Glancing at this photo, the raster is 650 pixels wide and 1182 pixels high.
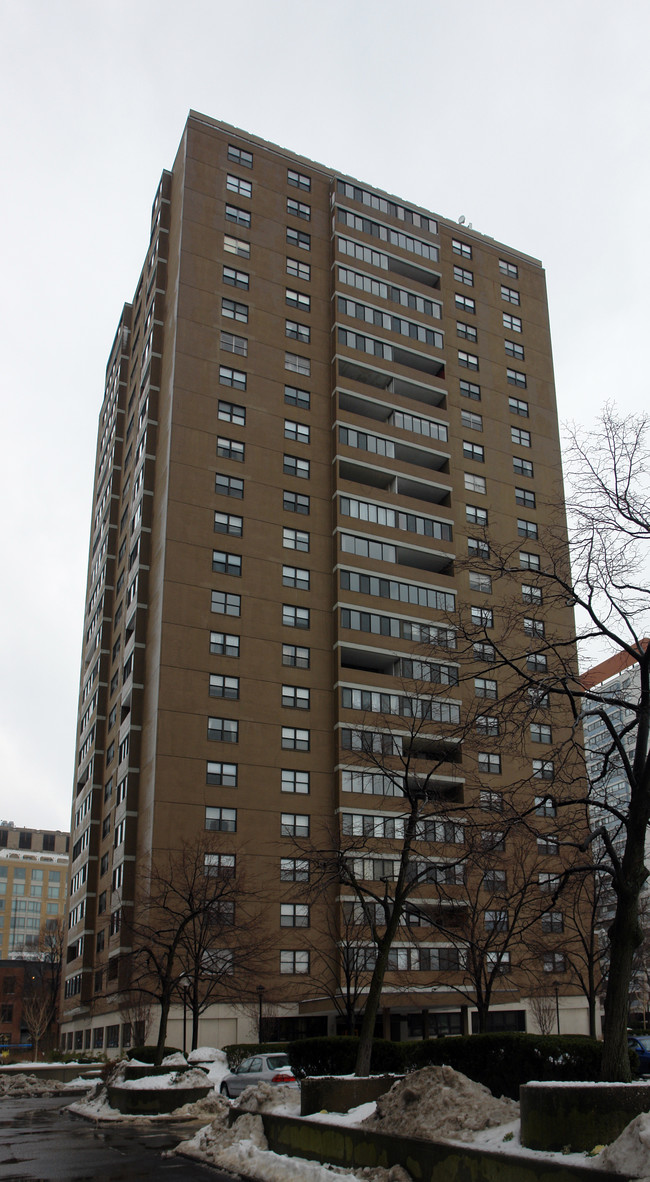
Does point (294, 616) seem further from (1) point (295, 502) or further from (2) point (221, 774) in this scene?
(2) point (221, 774)

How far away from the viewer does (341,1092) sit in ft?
53.5

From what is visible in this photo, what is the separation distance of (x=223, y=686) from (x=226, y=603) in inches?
188

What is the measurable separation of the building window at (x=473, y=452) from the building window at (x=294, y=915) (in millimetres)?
31620

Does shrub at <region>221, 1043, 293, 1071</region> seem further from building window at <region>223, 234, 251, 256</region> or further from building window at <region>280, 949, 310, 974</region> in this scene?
building window at <region>223, 234, 251, 256</region>

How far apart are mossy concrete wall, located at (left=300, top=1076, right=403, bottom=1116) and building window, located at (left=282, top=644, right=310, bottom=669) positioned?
38.3 m

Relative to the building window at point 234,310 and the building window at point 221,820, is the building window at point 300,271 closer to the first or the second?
the building window at point 234,310

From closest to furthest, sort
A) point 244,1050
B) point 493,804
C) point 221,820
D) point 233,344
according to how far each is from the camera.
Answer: point 493,804 → point 244,1050 → point 221,820 → point 233,344

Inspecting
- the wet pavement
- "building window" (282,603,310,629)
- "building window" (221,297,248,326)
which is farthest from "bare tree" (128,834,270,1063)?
"building window" (221,297,248,326)

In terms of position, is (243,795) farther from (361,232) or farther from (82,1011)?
(361,232)

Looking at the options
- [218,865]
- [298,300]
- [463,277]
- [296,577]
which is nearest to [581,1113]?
[218,865]

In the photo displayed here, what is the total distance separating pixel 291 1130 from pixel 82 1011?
2076 inches

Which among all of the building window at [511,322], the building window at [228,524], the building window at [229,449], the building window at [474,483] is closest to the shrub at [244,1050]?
the building window at [228,524]

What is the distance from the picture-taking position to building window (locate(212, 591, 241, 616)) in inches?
2122

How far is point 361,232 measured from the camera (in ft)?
223
